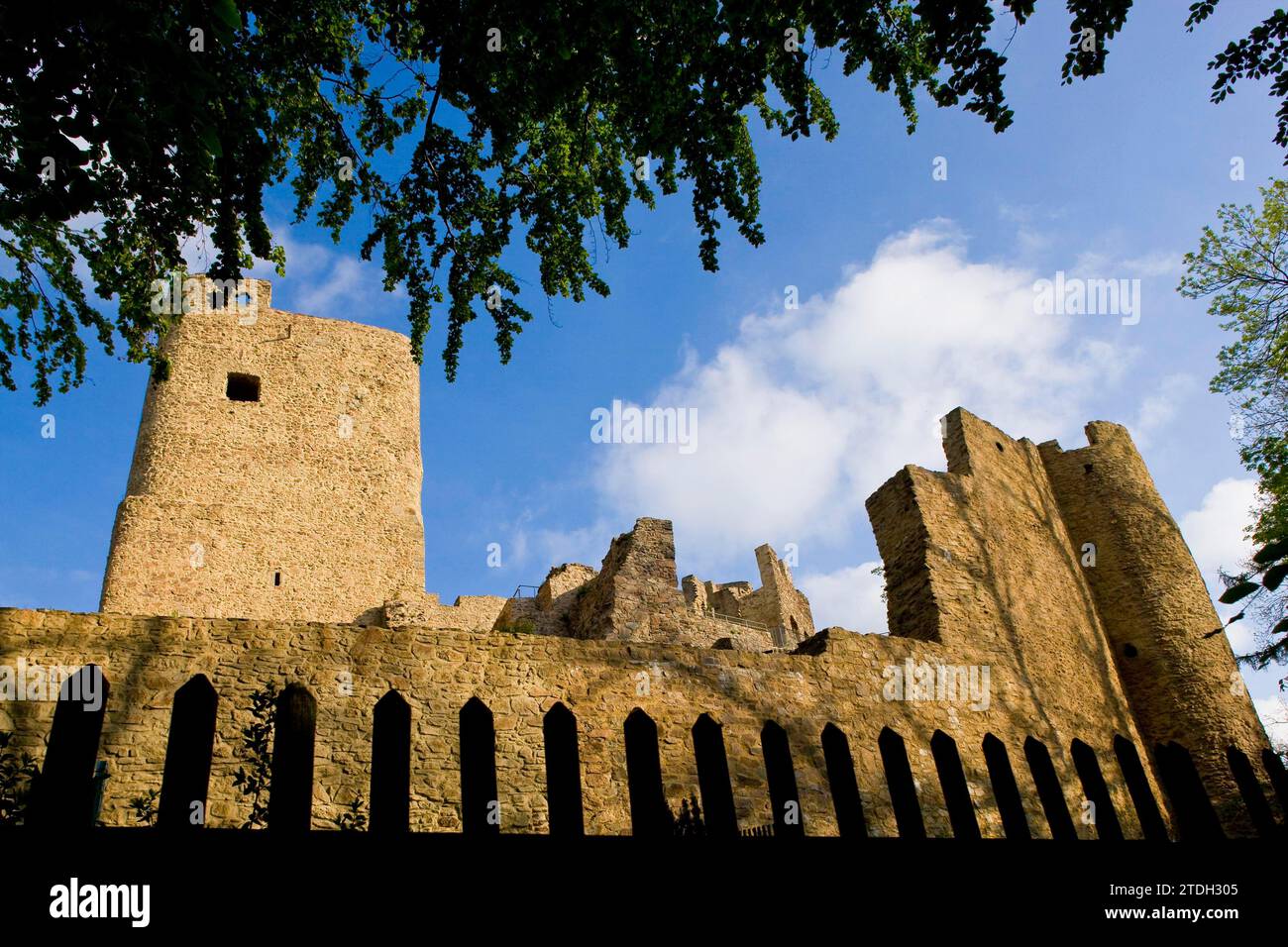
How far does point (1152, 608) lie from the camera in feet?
51.8

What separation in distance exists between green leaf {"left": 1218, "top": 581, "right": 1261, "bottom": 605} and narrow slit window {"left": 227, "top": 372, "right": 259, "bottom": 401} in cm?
1868

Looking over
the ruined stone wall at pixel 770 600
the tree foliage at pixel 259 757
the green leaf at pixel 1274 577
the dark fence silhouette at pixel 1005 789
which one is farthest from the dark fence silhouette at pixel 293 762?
the ruined stone wall at pixel 770 600

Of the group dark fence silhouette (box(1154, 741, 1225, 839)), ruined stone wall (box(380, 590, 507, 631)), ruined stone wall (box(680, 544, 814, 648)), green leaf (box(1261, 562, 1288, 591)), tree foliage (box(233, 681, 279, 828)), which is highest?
ruined stone wall (box(680, 544, 814, 648))

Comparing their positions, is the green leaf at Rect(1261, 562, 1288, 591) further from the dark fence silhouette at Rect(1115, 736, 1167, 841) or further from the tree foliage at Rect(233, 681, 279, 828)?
the tree foliage at Rect(233, 681, 279, 828)

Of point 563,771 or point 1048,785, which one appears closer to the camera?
point 563,771

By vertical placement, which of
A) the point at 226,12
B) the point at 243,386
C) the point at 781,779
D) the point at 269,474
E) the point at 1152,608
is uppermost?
the point at 243,386

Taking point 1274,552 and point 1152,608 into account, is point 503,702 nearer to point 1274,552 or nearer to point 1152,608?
point 1274,552

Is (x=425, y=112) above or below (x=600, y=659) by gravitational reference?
above

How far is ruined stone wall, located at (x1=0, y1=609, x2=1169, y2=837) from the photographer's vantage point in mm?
6875

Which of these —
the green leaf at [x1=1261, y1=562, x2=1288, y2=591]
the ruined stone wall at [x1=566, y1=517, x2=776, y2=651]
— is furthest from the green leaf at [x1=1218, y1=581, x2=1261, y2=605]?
the ruined stone wall at [x1=566, y1=517, x2=776, y2=651]

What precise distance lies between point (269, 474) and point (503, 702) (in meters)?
11.1

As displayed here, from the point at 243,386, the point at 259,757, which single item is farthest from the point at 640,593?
the point at 243,386
